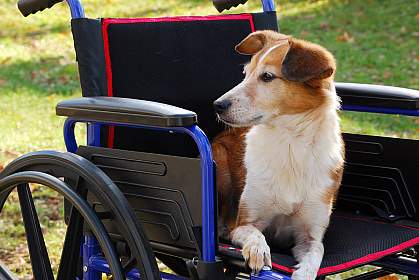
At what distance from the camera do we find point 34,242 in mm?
2688

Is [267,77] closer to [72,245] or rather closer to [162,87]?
[162,87]

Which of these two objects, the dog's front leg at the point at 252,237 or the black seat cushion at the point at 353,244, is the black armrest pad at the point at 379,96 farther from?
the dog's front leg at the point at 252,237

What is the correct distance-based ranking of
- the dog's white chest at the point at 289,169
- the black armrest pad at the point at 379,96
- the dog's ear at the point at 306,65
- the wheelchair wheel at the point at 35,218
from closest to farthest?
the wheelchair wheel at the point at 35,218
the dog's ear at the point at 306,65
the dog's white chest at the point at 289,169
the black armrest pad at the point at 379,96

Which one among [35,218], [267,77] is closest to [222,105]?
[267,77]

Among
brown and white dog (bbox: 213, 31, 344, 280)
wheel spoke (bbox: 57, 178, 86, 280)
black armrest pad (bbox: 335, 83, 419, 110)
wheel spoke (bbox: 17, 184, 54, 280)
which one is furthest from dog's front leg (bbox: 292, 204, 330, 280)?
wheel spoke (bbox: 17, 184, 54, 280)

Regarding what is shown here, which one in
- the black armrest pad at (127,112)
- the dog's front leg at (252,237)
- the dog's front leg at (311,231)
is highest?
the black armrest pad at (127,112)

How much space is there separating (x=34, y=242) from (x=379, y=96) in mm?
1237

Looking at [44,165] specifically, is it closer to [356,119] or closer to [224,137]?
[224,137]

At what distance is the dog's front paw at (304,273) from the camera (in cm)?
225

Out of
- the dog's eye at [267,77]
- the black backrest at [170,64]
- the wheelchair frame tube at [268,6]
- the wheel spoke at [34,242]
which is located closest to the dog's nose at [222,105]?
the dog's eye at [267,77]

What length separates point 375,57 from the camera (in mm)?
8164

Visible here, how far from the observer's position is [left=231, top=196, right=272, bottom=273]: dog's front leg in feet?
7.41

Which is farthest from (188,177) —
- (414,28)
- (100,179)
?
(414,28)

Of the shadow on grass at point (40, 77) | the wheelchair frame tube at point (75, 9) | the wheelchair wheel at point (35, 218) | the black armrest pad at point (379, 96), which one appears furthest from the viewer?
the shadow on grass at point (40, 77)
